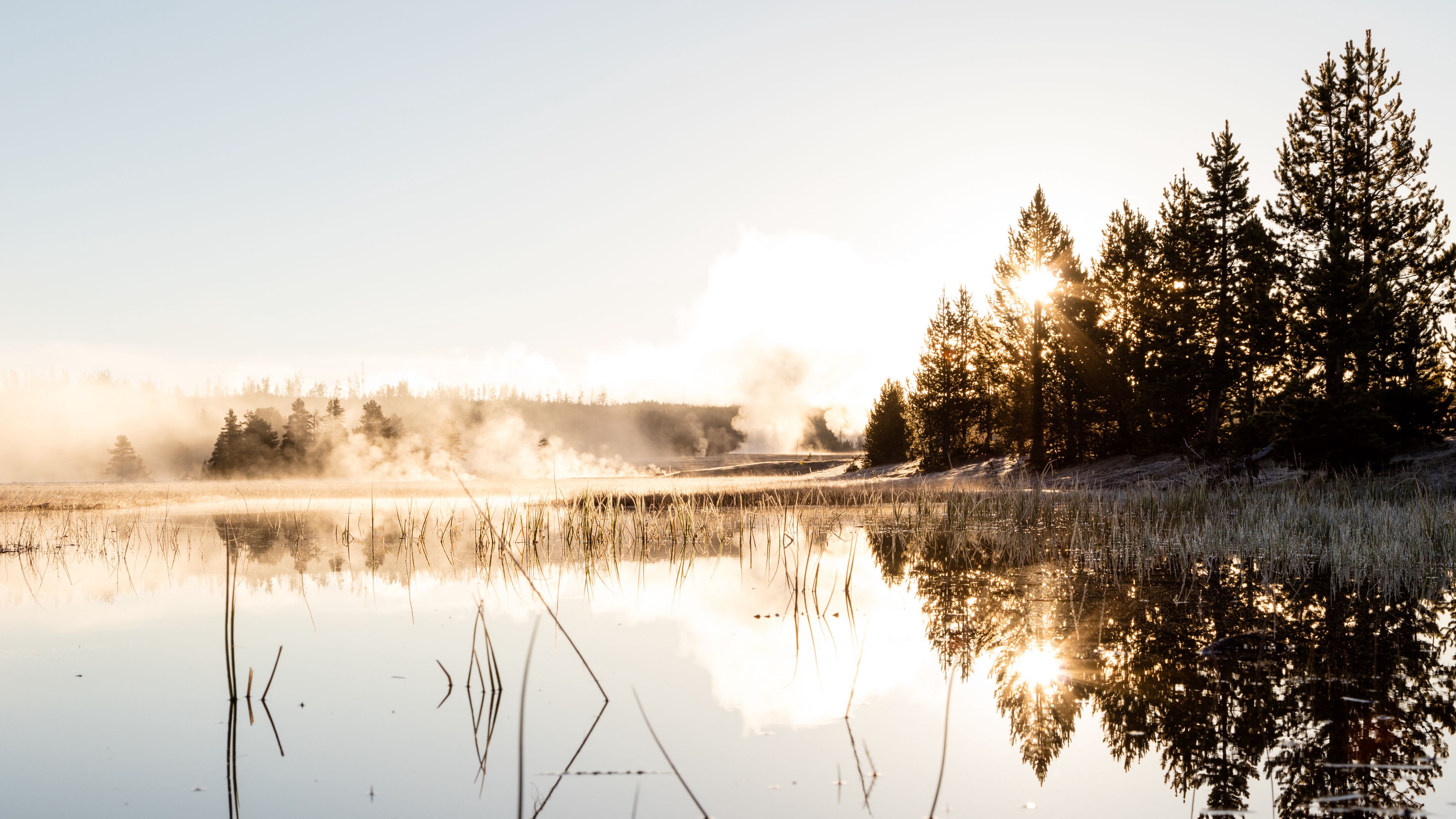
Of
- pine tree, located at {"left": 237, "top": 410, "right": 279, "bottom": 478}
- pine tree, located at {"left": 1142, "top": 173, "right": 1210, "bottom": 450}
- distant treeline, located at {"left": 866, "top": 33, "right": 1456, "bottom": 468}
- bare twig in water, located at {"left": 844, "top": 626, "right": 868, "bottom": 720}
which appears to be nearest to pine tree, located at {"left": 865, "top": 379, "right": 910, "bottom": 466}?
distant treeline, located at {"left": 866, "top": 33, "right": 1456, "bottom": 468}

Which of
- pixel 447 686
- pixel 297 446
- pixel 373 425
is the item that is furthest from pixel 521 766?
pixel 373 425

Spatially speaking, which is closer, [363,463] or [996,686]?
[996,686]

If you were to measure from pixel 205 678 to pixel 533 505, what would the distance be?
14.3 metres

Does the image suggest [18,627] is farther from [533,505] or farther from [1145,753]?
[533,505]

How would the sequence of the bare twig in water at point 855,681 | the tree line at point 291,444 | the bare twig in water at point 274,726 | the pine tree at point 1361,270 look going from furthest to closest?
the tree line at point 291,444
the pine tree at point 1361,270
the bare twig in water at point 855,681
the bare twig in water at point 274,726

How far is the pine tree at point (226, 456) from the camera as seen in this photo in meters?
61.4

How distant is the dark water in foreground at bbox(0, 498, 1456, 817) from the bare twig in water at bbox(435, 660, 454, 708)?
0.09 ft

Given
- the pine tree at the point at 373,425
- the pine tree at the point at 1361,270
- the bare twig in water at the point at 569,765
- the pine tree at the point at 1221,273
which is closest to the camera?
A: the bare twig in water at the point at 569,765

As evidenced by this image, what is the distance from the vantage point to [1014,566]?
10.9 meters

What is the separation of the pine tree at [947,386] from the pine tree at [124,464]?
7121 centimetres

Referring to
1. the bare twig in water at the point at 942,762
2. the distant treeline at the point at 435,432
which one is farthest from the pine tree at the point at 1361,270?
the distant treeline at the point at 435,432

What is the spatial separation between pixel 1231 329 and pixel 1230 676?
3020cm

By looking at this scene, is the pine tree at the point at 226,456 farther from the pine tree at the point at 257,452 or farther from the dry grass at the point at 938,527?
the dry grass at the point at 938,527

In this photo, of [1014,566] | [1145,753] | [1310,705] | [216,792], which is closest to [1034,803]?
[1145,753]
